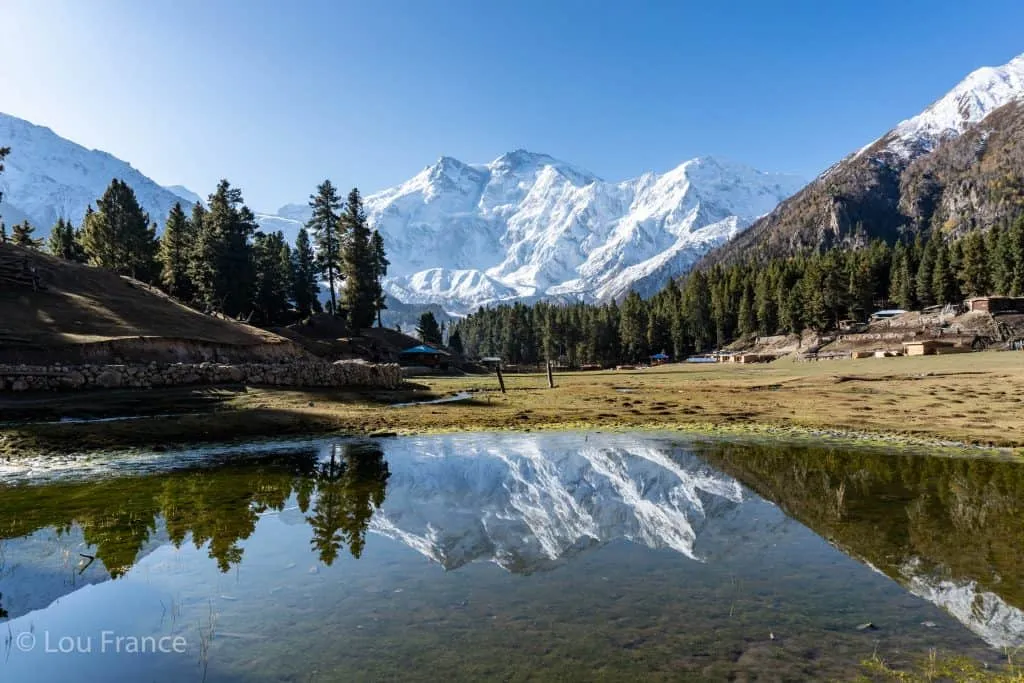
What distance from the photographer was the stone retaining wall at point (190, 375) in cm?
2914

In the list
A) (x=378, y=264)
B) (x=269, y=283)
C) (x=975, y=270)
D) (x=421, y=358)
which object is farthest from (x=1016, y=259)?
(x=269, y=283)

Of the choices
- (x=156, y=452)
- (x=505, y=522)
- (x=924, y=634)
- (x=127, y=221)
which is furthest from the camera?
(x=127, y=221)

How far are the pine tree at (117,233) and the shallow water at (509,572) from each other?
83.0 meters

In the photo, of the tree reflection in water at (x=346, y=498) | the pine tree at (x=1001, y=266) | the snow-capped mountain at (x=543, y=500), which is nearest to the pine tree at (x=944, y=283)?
the pine tree at (x=1001, y=266)

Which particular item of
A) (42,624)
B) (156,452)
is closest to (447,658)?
(42,624)

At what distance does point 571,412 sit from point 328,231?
8420cm

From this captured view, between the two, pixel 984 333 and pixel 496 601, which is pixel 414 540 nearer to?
pixel 496 601

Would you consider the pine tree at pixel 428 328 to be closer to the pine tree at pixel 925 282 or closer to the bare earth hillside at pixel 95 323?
the bare earth hillside at pixel 95 323

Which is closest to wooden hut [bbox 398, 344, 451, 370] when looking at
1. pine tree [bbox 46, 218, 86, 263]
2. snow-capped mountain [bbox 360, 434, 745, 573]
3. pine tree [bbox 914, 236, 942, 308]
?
pine tree [bbox 46, 218, 86, 263]

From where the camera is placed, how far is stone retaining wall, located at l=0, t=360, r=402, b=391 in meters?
29.1

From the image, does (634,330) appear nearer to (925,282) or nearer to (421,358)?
(925,282)

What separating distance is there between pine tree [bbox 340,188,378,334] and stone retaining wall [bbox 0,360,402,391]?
4732 centimetres

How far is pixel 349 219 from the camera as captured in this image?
101 meters

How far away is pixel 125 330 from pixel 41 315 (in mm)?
5113
